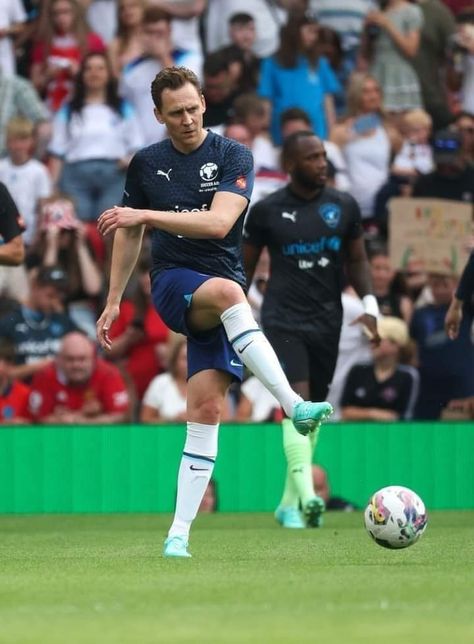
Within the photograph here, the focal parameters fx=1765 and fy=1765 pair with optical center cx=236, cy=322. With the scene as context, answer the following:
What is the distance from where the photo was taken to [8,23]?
19.2m

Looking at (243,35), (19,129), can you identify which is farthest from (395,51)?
(19,129)

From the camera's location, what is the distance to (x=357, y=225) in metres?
12.4

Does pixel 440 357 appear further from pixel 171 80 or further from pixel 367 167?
pixel 171 80

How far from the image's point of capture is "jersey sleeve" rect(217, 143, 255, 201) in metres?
9.06

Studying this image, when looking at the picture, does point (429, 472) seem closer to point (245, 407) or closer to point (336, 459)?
point (336, 459)

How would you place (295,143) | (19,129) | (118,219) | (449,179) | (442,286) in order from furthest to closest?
(19,129) → (449,179) → (442,286) → (295,143) → (118,219)

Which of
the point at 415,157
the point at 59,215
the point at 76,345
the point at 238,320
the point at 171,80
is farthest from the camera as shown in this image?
the point at 415,157

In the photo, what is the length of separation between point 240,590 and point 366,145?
37.7ft

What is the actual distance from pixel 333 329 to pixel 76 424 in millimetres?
3260

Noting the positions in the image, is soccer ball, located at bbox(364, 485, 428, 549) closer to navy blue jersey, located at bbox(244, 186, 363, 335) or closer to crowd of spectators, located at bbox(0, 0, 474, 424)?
navy blue jersey, located at bbox(244, 186, 363, 335)

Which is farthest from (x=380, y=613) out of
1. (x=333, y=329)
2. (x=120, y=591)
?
(x=333, y=329)

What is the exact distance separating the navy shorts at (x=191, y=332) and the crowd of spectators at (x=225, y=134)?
4.32 metres

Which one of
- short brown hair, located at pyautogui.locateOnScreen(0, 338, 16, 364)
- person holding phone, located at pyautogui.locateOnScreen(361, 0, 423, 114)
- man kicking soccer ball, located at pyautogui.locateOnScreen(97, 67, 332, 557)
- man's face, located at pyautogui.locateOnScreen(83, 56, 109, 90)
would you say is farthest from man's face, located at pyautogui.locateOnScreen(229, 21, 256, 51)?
man kicking soccer ball, located at pyautogui.locateOnScreen(97, 67, 332, 557)

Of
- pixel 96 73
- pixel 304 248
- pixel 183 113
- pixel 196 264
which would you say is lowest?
pixel 196 264
